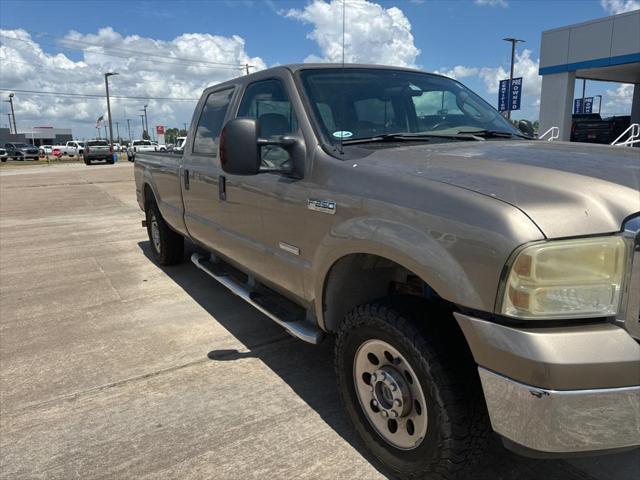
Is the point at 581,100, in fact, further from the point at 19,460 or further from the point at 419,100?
the point at 19,460

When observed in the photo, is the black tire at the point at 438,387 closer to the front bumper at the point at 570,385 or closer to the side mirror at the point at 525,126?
the front bumper at the point at 570,385

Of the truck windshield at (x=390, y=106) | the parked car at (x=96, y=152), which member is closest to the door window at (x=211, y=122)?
the truck windshield at (x=390, y=106)

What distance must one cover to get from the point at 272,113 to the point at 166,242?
3.16m

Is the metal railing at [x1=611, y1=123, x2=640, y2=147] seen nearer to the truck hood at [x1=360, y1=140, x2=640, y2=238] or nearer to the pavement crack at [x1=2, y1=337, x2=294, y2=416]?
the truck hood at [x1=360, y1=140, x2=640, y2=238]

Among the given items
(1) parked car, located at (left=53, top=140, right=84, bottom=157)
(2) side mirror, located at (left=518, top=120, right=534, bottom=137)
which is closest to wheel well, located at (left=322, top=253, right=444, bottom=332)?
(2) side mirror, located at (left=518, top=120, right=534, bottom=137)

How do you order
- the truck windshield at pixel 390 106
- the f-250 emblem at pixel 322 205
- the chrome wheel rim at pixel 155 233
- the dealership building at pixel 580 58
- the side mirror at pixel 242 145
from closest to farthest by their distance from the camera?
the f-250 emblem at pixel 322 205 < the side mirror at pixel 242 145 < the truck windshield at pixel 390 106 < the chrome wheel rim at pixel 155 233 < the dealership building at pixel 580 58

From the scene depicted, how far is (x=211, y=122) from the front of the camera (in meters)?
4.32

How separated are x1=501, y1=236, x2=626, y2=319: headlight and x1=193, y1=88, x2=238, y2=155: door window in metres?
2.92

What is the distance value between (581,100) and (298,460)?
1439 inches

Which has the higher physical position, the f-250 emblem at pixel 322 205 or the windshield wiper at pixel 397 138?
the windshield wiper at pixel 397 138

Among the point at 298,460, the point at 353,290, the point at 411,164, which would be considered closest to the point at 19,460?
the point at 298,460

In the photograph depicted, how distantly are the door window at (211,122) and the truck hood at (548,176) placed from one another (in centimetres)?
191

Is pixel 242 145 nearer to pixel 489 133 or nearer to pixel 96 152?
pixel 489 133

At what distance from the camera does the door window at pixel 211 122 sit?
161 inches
